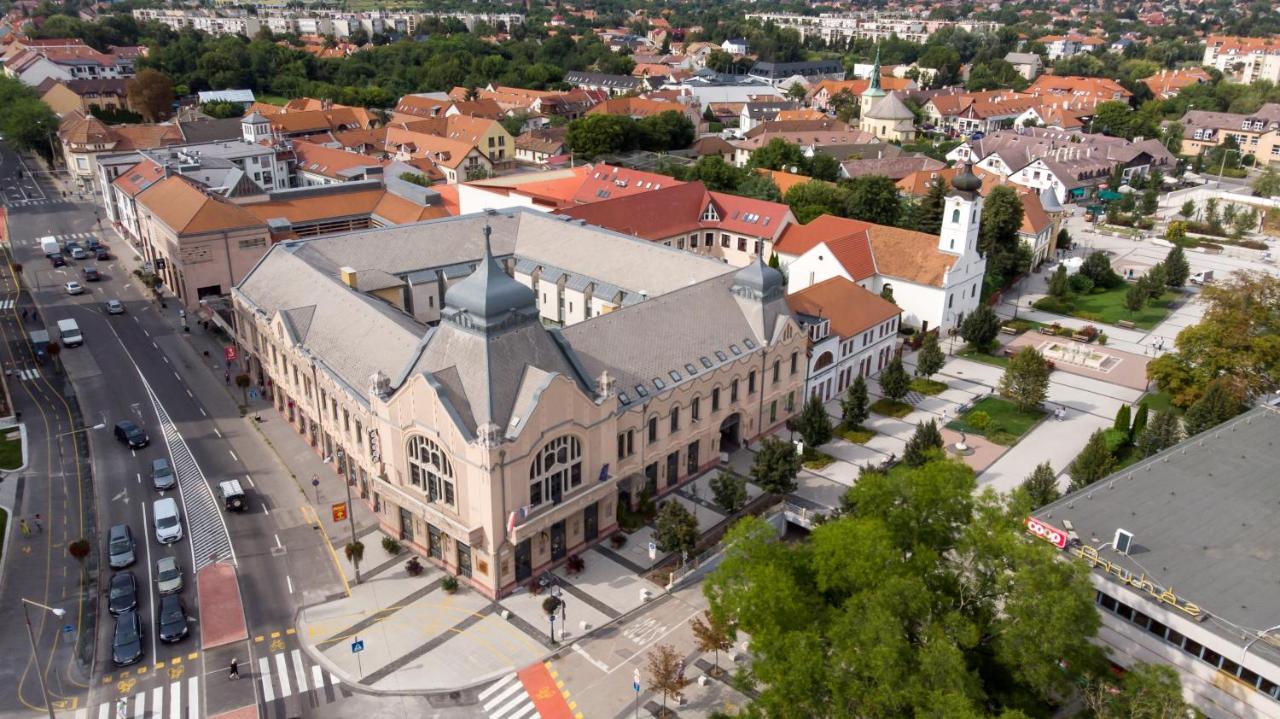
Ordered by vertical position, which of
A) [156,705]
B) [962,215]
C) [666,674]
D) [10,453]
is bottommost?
[156,705]

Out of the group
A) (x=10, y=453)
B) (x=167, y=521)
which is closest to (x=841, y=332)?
(x=167, y=521)

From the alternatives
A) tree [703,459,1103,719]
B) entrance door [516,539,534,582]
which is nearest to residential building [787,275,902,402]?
entrance door [516,539,534,582]

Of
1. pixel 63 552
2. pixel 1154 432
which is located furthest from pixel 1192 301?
pixel 63 552

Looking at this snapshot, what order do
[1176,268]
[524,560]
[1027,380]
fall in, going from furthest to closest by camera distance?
1. [1176,268]
2. [1027,380]
3. [524,560]

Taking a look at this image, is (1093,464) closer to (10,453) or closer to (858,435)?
(858,435)

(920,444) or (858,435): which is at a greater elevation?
(920,444)

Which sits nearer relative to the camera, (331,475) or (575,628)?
(575,628)

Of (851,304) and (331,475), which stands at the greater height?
(851,304)

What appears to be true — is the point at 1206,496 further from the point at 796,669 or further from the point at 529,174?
the point at 529,174
